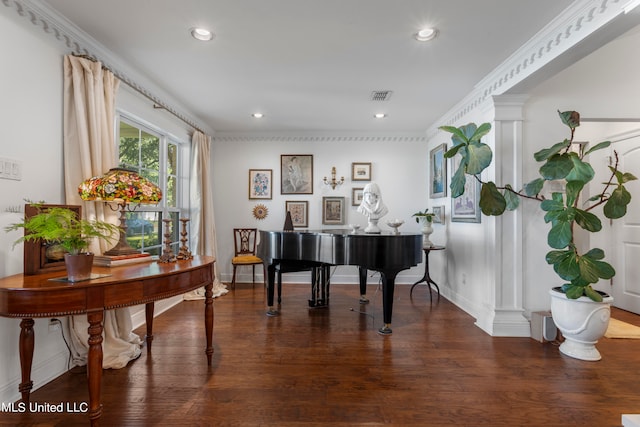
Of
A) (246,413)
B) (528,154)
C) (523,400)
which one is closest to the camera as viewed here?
(246,413)

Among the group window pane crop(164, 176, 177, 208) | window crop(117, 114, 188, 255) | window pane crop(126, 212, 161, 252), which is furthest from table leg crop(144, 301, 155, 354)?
window pane crop(164, 176, 177, 208)

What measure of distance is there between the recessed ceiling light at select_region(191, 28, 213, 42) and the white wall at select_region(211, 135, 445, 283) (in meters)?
2.66

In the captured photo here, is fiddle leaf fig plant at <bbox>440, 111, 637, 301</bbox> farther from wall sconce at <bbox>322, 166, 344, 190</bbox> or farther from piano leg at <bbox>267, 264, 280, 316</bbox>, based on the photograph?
wall sconce at <bbox>322, 166, 344, 190</bbox>

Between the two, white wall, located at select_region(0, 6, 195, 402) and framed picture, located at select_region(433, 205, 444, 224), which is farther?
framed picture, located at select_region(433, 205, 444, 224)

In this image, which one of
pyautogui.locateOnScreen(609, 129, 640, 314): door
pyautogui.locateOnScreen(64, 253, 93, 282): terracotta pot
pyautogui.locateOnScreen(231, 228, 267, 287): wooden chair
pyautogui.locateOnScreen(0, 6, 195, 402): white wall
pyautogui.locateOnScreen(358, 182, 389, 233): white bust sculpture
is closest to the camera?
pyautogui.locateOnScreen(64, 253, 93, 282): terracotta pot

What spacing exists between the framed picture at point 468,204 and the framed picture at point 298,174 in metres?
2.17

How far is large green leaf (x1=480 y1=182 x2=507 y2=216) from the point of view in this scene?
8.70ft

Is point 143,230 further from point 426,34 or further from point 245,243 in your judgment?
point 426,34

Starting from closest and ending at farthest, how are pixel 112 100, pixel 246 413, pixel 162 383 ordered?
pixel 246 413 → pixel 162 383 → pixel 112 100

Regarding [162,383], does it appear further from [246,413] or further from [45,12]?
[45,12]

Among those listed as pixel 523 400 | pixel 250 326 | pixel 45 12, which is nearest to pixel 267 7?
pixel 45 12

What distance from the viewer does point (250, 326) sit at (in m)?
3.05

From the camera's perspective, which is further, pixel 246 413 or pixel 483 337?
pixel 483 337

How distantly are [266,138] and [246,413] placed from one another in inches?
158
